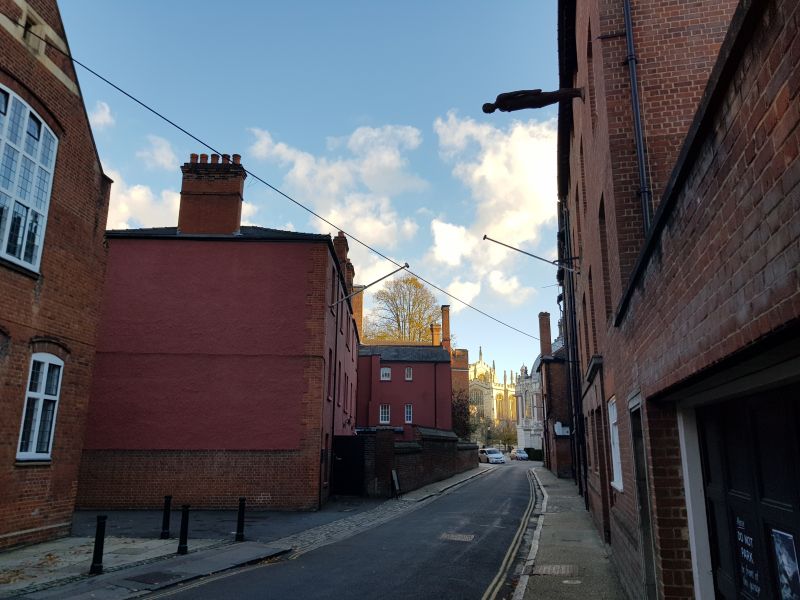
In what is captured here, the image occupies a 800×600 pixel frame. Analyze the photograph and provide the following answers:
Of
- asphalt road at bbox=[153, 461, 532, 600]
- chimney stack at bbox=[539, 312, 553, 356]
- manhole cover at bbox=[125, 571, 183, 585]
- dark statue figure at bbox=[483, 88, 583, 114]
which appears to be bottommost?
asphalt road at bbox=[153, 461, 532, 600]

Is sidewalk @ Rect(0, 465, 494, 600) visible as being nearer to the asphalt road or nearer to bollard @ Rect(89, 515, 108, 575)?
bollard @ Rect(89, 515, 108, 575)

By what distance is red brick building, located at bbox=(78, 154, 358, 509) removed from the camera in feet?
59.9

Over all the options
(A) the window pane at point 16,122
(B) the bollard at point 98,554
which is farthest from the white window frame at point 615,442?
(A) the window pane at point 16,122

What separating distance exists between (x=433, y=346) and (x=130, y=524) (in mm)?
34109

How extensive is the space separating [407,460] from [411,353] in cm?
2068

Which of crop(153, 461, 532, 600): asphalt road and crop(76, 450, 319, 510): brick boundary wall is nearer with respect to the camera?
crop(153, 461, 532, 600): asphalt road

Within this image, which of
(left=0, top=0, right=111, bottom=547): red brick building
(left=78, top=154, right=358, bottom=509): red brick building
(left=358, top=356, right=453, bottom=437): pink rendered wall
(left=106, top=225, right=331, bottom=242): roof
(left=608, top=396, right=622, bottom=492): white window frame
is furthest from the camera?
(left=358, top=356, right=453, bottom=437): pink rendered wall

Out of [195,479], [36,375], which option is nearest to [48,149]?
[36,375]

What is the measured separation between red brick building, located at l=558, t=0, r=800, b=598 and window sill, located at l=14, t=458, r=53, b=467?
35.5ft

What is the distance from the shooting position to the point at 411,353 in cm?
4612

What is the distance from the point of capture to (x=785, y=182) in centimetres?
209

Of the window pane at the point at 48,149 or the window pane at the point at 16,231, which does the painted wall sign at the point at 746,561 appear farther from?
the window pane at the point at 48,149

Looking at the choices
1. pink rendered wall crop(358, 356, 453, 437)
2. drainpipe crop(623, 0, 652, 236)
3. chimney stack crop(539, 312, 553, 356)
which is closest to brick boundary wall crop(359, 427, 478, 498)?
pink rendered wall crop(358, 356, 453, 437)

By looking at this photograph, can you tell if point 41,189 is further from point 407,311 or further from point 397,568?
point 407,311
